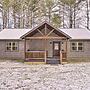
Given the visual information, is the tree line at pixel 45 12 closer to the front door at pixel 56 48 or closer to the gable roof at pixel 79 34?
the gable roof at pixel 79 34

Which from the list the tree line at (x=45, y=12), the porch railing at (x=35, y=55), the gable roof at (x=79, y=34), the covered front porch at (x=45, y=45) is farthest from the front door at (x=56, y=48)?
the tree line at (x=45, y=12)

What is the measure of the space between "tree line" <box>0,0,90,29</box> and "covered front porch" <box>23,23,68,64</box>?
53.3 ft

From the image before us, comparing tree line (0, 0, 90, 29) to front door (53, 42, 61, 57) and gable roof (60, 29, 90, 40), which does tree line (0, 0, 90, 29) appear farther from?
front door (53, 42, 61, 57)

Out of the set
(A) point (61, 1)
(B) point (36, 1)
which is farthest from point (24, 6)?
(A) point (61, 1)

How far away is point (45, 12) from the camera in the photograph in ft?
155

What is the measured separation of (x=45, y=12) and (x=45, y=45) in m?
22.3

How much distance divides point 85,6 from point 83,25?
414cm

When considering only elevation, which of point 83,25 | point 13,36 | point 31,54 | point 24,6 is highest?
point 24,6

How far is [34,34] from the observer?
28.2 metres

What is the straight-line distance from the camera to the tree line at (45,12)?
46.2 m

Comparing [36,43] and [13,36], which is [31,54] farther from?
[13,36]

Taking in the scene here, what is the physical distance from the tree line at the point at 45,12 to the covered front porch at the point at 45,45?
639 inches

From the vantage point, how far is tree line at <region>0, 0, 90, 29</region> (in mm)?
46250

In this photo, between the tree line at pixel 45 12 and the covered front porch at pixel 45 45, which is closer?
the covered front porch at pixel 45 45
